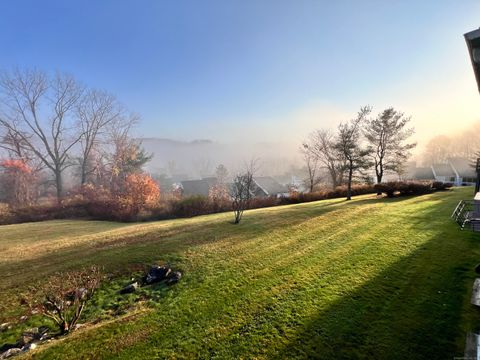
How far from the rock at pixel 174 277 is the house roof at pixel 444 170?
4852 centimetres

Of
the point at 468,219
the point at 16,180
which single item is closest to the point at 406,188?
the point at 468,219

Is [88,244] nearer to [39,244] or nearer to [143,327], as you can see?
[39,244]

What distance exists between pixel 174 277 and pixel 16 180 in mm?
33676

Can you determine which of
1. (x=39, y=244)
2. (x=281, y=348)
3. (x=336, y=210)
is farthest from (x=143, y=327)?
(x=336, y=210)

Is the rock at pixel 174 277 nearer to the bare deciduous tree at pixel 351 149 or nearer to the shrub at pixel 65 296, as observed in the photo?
the shrub at pixel 65 296

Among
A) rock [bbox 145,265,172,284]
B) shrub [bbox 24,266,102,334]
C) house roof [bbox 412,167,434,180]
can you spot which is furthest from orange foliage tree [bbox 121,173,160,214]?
house roof [bbox 412,167,434,180]

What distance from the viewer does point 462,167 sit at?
1486 inches

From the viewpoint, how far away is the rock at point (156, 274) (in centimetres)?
615

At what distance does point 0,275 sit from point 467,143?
85.8 m

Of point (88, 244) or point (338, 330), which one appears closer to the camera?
point (338, 330)

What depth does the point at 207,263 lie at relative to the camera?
6820 millimetres

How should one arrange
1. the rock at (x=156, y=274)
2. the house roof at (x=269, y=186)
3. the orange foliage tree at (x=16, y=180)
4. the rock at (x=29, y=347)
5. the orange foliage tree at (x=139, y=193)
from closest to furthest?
the rock at (x=29, y=347)
the rock at (x=156, y=274)
the orange foliage tree at (x=139, y=193)
the orange foliage tree at (x=16, y=180)
the house roof at (x=269, y=186)

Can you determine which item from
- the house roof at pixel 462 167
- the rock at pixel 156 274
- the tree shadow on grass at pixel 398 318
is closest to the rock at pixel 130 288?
the rock at pixel 156 274

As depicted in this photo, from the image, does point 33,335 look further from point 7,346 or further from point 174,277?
point 174,277
